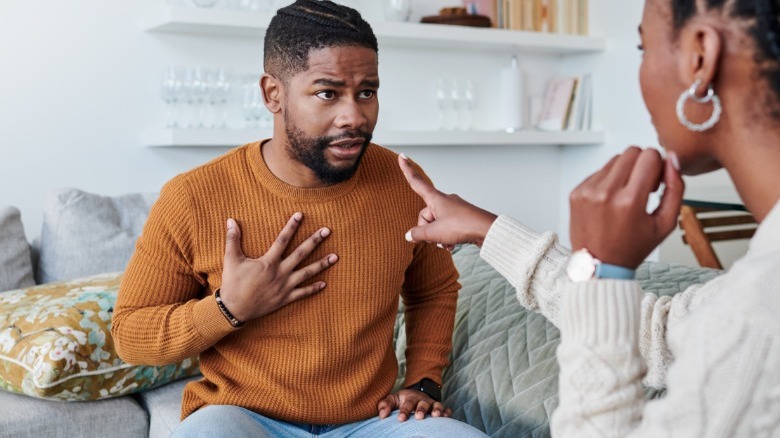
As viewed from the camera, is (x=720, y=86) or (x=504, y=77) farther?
(x=504, y=77)

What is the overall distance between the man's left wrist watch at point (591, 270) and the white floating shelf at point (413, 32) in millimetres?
2466

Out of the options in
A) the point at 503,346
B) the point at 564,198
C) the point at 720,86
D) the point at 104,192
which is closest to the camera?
the point at 720,86

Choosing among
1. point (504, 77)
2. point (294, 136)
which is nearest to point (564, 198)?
point (504, 77)

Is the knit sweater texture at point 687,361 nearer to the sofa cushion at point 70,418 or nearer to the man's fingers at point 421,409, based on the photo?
the man's fingers at point 421,409

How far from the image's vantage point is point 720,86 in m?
0.87

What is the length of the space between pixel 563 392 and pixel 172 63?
2.72 meters

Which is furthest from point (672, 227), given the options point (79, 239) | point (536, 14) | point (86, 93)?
point (536, 14)

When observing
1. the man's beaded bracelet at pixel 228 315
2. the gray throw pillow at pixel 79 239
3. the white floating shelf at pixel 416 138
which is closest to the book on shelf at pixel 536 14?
the white floating shelf at pixel 416 138

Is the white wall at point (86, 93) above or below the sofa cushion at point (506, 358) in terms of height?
above

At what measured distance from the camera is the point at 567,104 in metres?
4.18

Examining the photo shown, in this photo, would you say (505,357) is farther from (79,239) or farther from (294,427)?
(79,239)

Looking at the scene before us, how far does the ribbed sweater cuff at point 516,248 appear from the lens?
4.15 ft

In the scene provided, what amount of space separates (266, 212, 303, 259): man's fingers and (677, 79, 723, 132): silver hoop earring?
2.66 feet

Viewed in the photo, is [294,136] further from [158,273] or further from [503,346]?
[503,346]
